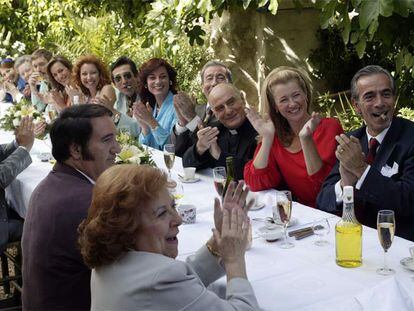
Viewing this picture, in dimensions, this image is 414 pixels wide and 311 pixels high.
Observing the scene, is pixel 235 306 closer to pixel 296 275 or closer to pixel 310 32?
pixel 296 275

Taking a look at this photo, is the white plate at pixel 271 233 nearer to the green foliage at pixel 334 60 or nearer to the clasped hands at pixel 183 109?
the clasped hands at pixel 183 109

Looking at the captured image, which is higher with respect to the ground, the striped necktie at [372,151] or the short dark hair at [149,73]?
the short dark hair at [149,73]

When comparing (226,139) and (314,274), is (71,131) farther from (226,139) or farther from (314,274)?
(226,139)

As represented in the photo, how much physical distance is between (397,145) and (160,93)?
256 centimetres

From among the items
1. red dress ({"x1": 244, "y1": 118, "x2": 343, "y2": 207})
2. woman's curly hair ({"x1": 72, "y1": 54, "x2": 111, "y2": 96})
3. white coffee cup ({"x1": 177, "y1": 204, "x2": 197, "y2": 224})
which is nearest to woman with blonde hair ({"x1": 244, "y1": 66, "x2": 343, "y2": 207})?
red dress ({"x1": 244, "y1": 118, "x2": 343, "y2": 207})

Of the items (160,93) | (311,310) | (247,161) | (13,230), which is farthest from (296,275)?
(160,93)

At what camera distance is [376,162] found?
2.83 metres

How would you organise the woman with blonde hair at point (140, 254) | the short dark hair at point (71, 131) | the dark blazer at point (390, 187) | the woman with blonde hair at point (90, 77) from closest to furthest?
the woman with blonde hair at point (140, 254) < the short dark hair at point (71, 131) < the dark blazer at point (390, 187) < the woman with blonde hair at point (90, 77)

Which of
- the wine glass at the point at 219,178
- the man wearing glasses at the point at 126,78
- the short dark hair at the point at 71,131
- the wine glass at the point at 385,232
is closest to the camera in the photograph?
the wine glass at the point at 385,232

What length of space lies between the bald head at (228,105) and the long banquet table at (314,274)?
100 cm

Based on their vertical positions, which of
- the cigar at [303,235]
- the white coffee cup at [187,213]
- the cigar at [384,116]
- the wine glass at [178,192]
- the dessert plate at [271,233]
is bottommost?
the cigar at [303,235]

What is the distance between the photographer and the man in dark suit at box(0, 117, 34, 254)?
342 cm

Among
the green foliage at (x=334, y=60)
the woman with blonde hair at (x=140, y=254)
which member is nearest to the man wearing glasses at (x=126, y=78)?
the green foliage at (x=334, y=60)

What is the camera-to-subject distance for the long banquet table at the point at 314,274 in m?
1.76
